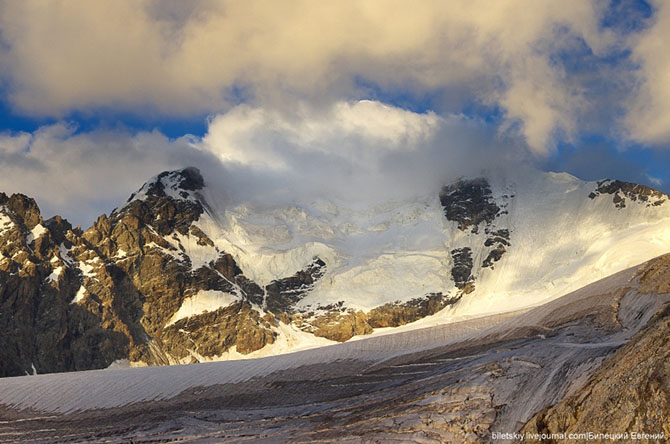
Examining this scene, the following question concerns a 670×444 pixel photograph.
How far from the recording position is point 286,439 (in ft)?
21.7

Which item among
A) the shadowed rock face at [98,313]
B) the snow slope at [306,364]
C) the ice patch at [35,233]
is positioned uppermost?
the ice patch at [35,233]

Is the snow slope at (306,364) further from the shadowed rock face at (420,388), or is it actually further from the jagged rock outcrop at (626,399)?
the jagged rock outcrop at (626,399)

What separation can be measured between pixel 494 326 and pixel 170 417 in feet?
13.6

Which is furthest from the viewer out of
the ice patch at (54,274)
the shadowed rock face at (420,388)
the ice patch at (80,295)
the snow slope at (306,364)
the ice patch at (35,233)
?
the ice patch at (35,233)

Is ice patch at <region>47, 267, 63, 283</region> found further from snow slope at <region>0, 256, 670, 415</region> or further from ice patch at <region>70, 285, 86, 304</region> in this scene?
snow slope at <region>0, 256, 670, 415</region>

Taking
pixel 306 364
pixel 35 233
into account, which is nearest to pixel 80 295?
pixel 35 233

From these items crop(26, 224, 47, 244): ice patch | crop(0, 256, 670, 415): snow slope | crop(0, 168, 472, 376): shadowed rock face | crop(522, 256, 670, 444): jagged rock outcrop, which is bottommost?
crop(522, 256, 670, 444): jagged rock outcrop

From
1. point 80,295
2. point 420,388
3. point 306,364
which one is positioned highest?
point 80,295

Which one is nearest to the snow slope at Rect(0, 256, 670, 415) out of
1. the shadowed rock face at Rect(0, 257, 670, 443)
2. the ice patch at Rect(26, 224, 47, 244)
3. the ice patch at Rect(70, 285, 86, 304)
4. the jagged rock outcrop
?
the shadowed rock face at Rect(0, 257, 670, 443)

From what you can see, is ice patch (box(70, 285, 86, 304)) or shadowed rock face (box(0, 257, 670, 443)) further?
ice patch (box(70, 285, 86, 304))

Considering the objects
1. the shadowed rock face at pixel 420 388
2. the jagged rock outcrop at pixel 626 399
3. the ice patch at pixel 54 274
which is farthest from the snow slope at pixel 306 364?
the ice patch at pixel 54 274

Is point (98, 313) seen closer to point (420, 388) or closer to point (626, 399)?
point (420, 388)

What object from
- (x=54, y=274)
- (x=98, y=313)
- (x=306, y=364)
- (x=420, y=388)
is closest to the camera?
(x=420, y=388)

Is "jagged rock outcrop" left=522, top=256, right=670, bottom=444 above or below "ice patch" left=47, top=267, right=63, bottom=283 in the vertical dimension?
below
